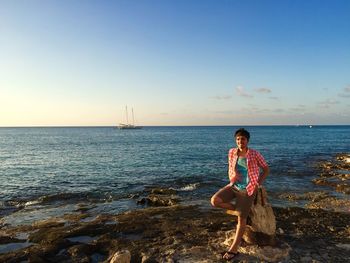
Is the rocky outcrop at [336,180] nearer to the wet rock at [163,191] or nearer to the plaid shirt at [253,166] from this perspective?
the wet rock at [163,191]

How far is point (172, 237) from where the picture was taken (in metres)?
11.2

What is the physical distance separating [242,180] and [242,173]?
0.20 metres

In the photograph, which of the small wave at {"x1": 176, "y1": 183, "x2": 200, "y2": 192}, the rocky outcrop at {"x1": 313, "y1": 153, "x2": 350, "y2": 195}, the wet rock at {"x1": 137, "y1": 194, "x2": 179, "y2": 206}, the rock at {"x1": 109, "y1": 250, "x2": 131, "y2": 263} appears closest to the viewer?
the rock at {"x1": 109, "y1": 250, "x2": 131, "y2": 263}

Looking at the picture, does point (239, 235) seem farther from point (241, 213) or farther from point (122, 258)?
point (122, 258)

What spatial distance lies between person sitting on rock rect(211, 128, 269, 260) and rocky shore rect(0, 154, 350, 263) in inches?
28.1

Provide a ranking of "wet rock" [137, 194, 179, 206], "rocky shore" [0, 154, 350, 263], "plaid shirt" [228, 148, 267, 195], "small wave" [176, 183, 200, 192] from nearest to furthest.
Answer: "plaid shirt" [228, 148, 267, 195], "rocky shore" [0, 154, 350, 263], "wet rock" [137, 194, 179, 206], "small wave" [176, 183, 200, 192]

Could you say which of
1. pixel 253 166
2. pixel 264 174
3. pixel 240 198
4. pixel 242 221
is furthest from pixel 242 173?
pixel 242 221

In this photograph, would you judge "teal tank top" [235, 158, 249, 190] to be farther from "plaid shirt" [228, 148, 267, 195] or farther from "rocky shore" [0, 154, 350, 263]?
"rocky shore" [0, 154, 350, 263]

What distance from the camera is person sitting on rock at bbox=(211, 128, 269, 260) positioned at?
8.99 m

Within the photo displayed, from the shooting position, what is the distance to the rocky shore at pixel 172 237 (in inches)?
370

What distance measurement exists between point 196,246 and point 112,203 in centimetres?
993

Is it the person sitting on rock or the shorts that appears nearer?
the person sitting on rock

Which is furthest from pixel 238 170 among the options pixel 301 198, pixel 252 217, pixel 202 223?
pixel 301 198

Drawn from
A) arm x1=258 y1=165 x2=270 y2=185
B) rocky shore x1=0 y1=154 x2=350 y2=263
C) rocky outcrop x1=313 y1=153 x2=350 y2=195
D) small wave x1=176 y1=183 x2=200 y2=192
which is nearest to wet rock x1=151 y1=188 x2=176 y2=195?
small wave x1=176 y1=183 x2=200 y2=192
